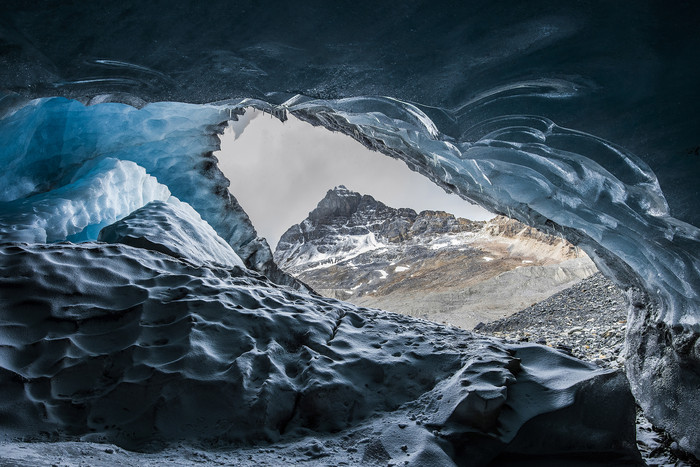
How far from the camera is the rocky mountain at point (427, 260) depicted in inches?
965

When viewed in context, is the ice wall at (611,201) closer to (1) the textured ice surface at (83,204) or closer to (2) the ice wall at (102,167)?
(2) the ice wall at (102,167)

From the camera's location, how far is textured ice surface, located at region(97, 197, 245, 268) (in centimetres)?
576

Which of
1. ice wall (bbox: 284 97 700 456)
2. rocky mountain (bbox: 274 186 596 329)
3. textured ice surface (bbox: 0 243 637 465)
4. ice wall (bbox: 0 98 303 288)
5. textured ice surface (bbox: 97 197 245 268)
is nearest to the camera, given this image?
textured ice surface (bbox: 0 243 637 465)

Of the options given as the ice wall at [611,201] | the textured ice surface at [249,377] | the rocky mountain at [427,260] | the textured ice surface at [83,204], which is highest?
the rocky mountain at [427,260]

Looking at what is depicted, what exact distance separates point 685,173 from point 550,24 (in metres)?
1.59

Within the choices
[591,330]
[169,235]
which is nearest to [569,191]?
[169,235]

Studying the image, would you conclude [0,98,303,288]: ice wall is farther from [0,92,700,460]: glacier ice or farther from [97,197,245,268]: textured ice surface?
[97,197,245,268]: textured ice surface

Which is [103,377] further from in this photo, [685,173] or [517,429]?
[685,173]

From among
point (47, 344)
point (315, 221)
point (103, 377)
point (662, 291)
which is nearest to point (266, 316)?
point (103, 377)

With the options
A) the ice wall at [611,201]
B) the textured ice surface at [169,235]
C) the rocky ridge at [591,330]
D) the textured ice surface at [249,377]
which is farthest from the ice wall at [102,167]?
the rocky ridge at [591,330]

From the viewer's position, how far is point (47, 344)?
3217mm

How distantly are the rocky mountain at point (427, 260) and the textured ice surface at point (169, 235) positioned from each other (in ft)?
49.6

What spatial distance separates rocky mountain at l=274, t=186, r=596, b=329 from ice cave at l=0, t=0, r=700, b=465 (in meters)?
16.9

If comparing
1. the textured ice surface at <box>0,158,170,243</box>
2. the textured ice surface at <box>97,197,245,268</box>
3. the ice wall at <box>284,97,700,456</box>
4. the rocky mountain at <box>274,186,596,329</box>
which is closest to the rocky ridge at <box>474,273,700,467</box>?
the ice wall at <box>284,97,700,456</box>
